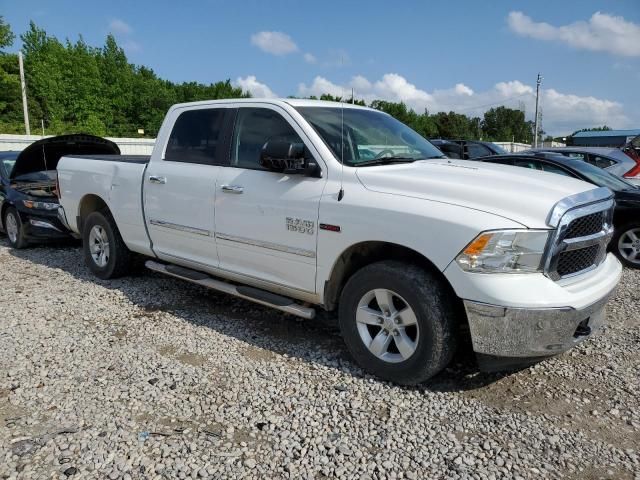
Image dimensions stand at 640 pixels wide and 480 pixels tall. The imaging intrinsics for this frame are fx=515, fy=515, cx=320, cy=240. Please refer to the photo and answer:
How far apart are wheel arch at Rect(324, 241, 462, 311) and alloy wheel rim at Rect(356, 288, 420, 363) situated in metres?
0.28

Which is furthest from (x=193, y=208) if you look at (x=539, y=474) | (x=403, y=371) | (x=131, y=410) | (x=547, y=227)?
(x=539, y=474)

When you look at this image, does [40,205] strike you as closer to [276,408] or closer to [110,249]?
[110,249]

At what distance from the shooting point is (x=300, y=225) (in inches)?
150

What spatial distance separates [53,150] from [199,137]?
4979mm

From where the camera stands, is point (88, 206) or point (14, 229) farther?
point (14, 229)

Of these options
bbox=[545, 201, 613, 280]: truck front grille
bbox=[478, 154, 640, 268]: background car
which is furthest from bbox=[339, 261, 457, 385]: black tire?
bbox=[478, 154, 640, 268]: background car

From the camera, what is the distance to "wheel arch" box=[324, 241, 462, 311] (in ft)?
11.1

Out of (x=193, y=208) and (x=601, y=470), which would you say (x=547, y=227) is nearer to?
(x=601, y=470)

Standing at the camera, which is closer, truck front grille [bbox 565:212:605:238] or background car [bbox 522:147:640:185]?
truck front grille [bbox 565:212:605:238]

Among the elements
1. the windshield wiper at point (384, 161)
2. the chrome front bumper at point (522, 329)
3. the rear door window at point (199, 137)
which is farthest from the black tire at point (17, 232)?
the chrome front bumper at point (522, 329)

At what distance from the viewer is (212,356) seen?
13.2 feet

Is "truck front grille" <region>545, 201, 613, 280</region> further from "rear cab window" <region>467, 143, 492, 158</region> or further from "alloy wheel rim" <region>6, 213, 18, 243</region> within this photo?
"rear cab window" <region>467, 143, 492, 158</region>

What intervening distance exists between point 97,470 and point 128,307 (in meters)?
2.73

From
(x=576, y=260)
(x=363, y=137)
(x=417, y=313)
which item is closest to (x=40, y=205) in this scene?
(x=363, y=137)
